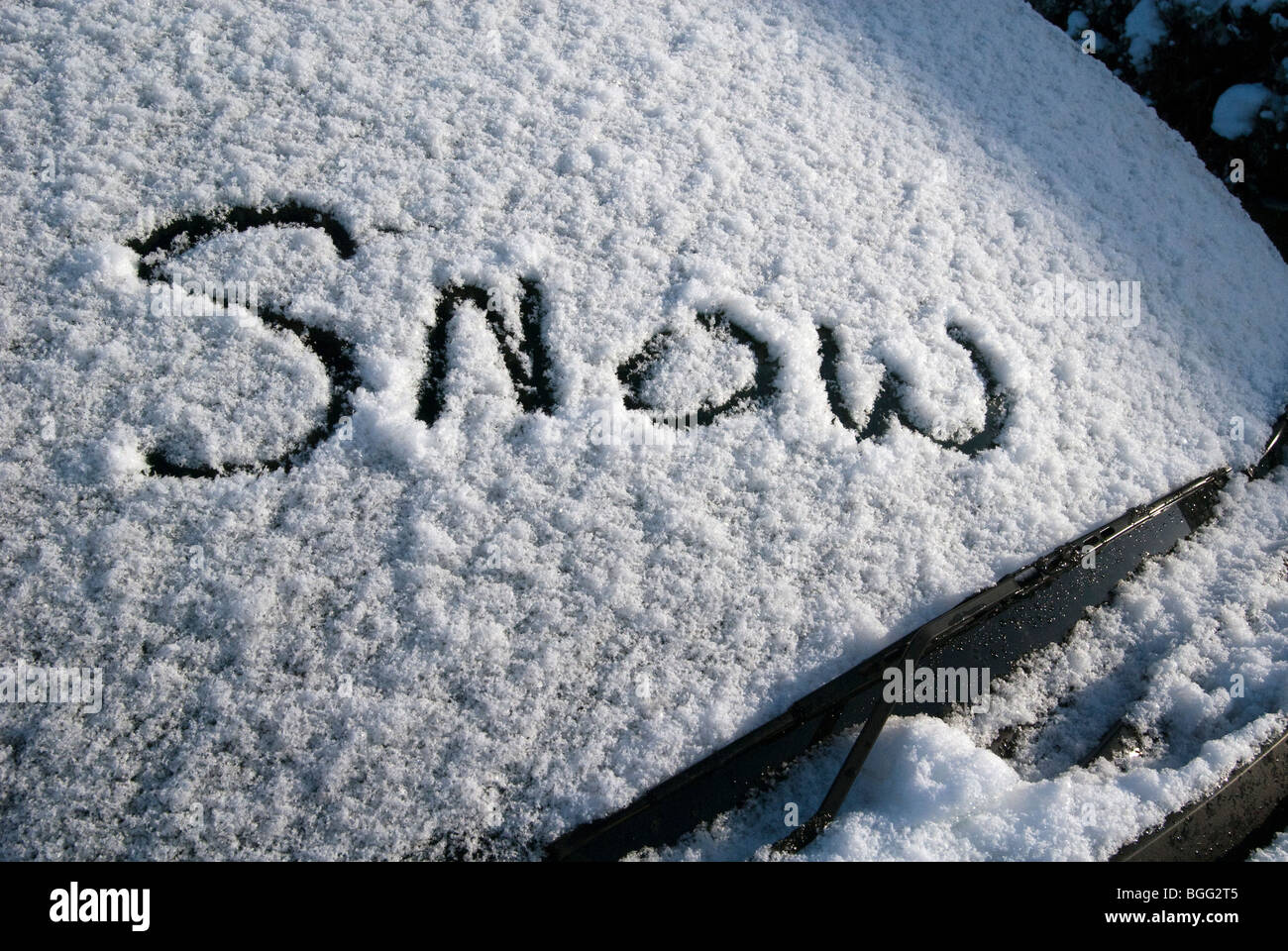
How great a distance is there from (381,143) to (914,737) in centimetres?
166

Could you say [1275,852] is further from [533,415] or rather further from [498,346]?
[498,346]

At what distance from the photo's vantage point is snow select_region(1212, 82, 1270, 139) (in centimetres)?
286

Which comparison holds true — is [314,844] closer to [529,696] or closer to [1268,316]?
[529,696]

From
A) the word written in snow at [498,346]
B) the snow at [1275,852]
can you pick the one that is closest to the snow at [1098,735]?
the snow at [1275,852]

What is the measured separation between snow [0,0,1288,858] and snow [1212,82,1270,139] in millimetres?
793

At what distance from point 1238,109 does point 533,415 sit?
9.38ft

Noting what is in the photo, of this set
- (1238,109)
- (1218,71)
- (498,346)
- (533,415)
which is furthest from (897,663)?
(1218,71)

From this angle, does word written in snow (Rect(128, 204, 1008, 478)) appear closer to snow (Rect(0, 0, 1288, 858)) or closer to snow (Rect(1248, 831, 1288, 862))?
snow (Rect(0, 0, 1288, 858))

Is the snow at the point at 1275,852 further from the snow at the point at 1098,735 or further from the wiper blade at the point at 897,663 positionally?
the wiper blade at the point at 897,663

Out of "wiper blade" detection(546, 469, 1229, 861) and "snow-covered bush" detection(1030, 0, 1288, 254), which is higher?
"snow-covered bush" detection(1030, 0, 1288, 254)

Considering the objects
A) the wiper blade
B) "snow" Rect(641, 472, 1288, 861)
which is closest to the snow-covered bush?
"snow" Rect(641, 472, 1288, 861)

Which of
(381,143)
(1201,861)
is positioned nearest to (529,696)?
(1201,861)

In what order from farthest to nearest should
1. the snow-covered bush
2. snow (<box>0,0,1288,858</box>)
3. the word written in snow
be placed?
1. the snow-covered bush
2. the word written in snow
3. snow (<box>0,0,1288,858</box>)

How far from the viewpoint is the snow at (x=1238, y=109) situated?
286cm
